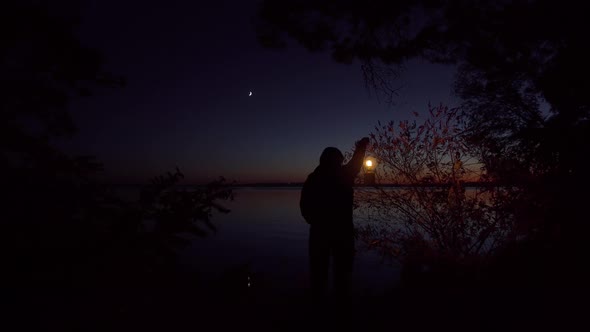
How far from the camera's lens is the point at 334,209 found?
4246 millimetres

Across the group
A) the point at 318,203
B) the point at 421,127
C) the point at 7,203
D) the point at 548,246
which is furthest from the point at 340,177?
the point at 548,246

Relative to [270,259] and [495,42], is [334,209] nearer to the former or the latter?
[495,42]

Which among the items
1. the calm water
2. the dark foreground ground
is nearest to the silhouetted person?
the dark foreground ground

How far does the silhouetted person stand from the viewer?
4.25m

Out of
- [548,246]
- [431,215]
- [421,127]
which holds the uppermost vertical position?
[421,127]

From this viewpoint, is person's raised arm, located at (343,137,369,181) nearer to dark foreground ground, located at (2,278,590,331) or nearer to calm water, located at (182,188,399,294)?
dark foreground ground, located at (2,278,590,331)

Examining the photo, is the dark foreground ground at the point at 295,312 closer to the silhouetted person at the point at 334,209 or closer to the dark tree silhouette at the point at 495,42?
the silhouetted person at the point at 334,209

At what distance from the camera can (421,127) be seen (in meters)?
8.91

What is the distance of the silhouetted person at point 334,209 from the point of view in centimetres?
425

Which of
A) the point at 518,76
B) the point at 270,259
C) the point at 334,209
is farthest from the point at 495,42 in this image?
the point at 270,259

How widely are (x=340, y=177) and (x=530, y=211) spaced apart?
21.6ft

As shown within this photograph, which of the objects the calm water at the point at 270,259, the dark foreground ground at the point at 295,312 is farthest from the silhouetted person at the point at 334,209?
the calm water at the point at 270,259

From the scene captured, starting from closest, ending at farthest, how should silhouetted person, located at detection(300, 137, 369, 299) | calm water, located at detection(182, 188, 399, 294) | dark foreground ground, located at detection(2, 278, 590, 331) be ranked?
1. silhouetted person, located at detection(300, 137, 369, 299)
2. dark foreground ground, located at detection(2, 278, 590, 331)
3. calm water, located at detection(182, 188, 399, 294)

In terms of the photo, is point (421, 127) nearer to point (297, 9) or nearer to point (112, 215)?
point (297, 9)
